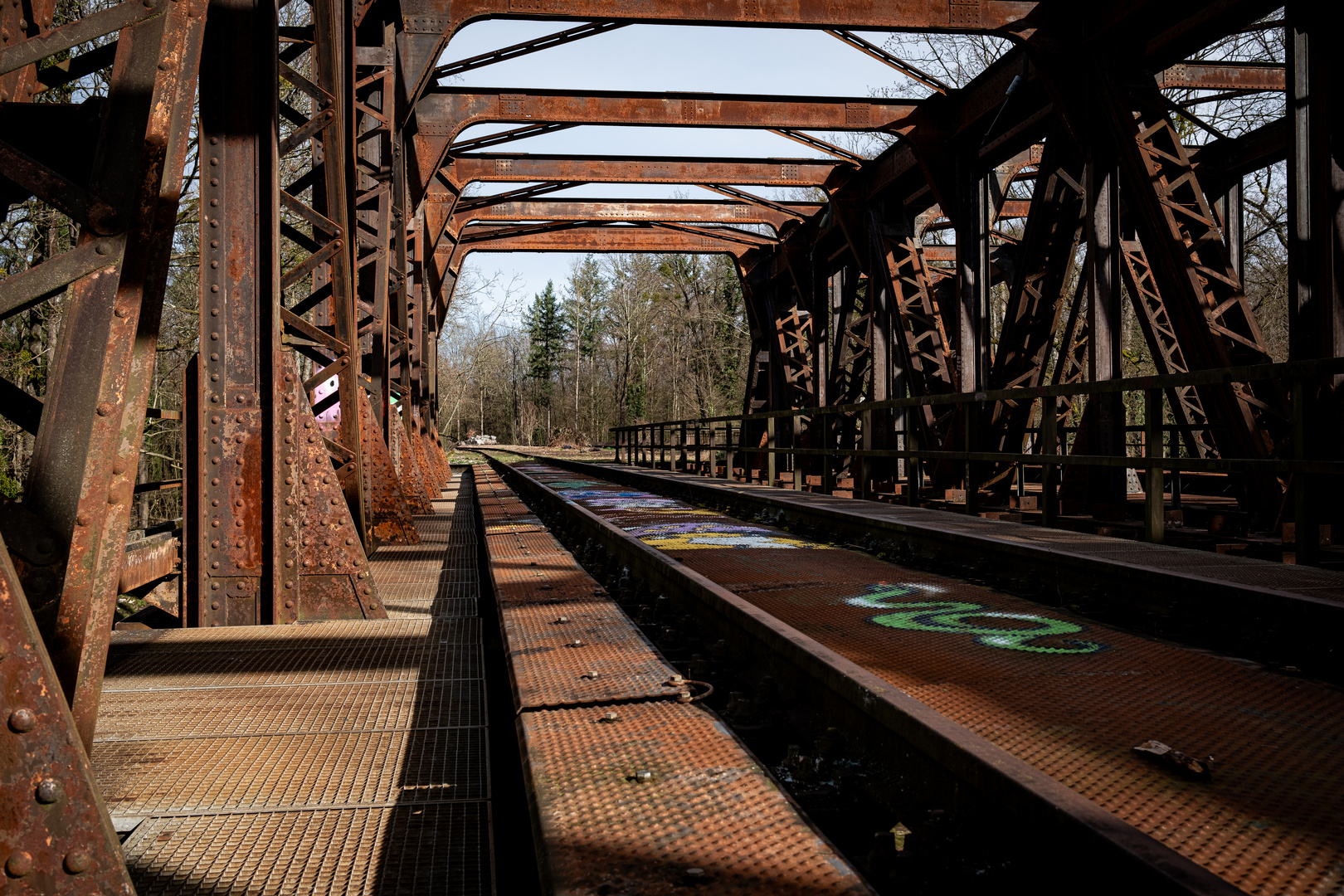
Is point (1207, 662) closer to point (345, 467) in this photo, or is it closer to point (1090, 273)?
point (345, 467)

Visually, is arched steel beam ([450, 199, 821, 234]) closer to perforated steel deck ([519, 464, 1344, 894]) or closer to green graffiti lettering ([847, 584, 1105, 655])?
perforated steel deck ([519, 464, 1344, 894])

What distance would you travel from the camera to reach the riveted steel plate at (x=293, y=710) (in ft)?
9.71

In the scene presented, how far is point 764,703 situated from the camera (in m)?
3.20

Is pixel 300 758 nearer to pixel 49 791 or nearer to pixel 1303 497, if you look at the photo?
pixel 49 791

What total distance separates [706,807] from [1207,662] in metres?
2.46

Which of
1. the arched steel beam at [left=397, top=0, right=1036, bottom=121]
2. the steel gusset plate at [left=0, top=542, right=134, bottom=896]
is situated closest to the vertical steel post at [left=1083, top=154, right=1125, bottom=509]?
the arched steel beam at [left=397, top=0, right=1036, bottom=121]

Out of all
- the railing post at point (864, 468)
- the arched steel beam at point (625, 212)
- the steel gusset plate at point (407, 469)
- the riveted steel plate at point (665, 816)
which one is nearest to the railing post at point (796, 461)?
the railing post at point (864, 468)

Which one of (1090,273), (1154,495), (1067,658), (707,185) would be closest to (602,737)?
(1067,658)

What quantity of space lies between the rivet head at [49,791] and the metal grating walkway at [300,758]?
52 cm

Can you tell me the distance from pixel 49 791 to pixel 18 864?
0.11m

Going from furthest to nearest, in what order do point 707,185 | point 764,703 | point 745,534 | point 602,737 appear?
point 707,185 < point 745,534 < point 764,703 < point 602,737

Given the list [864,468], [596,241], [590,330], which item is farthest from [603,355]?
[864,468]

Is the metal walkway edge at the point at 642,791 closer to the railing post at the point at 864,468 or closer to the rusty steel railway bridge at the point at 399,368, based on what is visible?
the rusty steel railway bridge at the point at 399,368

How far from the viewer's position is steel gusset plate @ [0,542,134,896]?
1.50 meters
